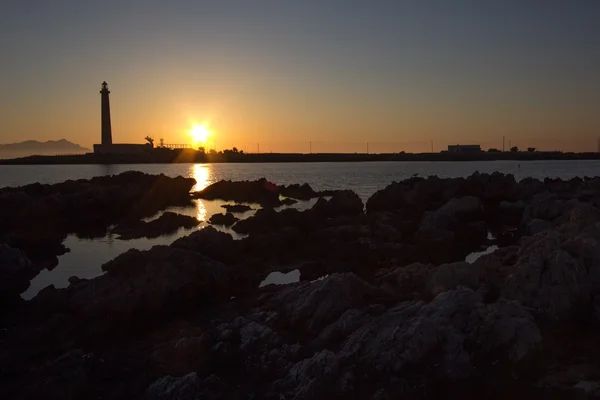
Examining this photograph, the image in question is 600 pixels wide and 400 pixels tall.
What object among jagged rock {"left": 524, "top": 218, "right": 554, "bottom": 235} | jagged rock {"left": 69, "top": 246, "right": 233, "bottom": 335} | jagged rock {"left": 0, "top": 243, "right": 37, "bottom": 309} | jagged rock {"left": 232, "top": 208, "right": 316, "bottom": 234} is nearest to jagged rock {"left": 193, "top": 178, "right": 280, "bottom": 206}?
jagged rock {"left": 232, "top": 208, "right": 316, "bottom": 234}

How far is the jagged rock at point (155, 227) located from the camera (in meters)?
30.4

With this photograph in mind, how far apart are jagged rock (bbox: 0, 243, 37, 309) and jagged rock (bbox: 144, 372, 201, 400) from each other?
342 inches

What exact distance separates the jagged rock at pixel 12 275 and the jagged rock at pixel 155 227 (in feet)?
38.9

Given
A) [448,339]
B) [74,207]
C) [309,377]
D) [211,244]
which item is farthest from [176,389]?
[74,207]

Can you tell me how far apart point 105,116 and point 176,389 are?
477 feet

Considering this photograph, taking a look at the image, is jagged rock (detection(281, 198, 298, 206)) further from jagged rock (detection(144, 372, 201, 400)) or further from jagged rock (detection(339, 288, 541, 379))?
jagged rock (detection(144, 372, 201, 400))

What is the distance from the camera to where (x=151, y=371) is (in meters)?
9.99

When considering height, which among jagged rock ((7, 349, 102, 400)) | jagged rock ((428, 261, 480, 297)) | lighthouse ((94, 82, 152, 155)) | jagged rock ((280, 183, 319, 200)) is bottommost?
jagged rock ((7, 349, 102, 400))

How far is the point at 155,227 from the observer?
3159cm

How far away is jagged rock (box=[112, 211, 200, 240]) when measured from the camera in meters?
30.4

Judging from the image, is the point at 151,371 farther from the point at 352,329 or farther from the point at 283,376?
the point at 352,329

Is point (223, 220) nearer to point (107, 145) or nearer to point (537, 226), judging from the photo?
point (537, 226)

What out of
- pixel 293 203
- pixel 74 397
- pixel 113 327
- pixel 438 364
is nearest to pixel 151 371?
pixel 74 397

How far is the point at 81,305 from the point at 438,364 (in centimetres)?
921
